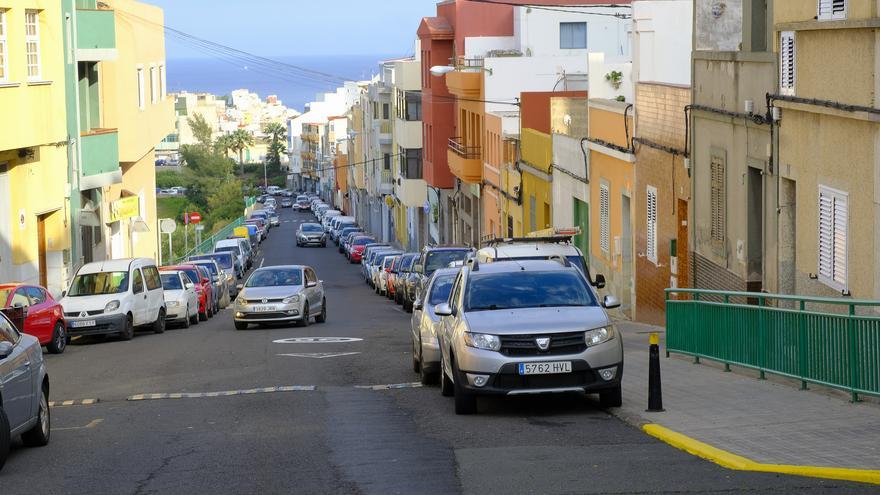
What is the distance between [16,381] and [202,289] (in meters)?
26.4

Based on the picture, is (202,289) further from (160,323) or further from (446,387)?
(446,387)

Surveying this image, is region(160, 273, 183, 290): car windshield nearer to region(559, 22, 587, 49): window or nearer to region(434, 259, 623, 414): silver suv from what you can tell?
region(434, 259, 623, 414): silver suv

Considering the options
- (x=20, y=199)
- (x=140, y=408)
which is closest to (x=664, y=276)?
(x=140, y=408)

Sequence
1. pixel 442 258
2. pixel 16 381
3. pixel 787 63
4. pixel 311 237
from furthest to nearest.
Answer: pixel 311 237
pixel 442 258
pixel 787 63
pixel 16 381

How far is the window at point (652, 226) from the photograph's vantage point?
2822 cm

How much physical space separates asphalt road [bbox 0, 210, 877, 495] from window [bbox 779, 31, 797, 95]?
6.25m

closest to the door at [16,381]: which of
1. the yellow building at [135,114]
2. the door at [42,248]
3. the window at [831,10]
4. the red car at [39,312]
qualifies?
the window at [831,10]

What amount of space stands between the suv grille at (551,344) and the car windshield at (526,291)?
0.94 m

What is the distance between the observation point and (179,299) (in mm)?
34312

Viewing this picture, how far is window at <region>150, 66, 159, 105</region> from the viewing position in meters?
52.3

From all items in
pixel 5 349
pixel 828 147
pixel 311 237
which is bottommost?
pixel 311 237

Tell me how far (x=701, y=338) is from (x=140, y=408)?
756cm

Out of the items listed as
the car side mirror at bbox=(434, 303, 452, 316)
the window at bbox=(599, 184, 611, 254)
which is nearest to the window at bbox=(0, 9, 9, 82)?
the window at bbox=(599, 184, 611, 254)

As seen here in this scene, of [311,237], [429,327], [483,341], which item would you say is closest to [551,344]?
[483,341]
